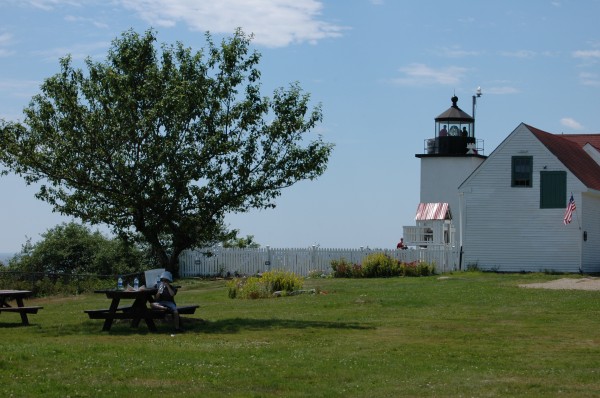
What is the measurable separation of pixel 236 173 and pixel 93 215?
3253mm

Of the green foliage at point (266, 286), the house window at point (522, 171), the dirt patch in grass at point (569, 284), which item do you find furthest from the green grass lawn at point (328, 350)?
the house window at point (522, 171)

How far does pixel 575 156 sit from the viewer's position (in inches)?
1651

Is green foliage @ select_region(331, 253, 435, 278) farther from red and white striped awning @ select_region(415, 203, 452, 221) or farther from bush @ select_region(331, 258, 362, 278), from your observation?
red and white striped awning @ select_region(415, 203, 452, 221)

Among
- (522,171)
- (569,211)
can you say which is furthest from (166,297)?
(522,171)

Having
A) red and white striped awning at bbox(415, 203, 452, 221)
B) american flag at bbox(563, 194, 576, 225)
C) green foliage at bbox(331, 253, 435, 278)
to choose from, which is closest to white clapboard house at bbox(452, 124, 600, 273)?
american flag at bbox(563, 194, 576, 225)

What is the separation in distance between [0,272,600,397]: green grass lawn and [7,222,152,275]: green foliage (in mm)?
12192

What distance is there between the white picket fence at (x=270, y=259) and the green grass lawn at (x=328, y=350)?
14.9 meters

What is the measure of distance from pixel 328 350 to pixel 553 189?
25164 millimetres

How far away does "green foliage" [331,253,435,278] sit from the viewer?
37531 mm

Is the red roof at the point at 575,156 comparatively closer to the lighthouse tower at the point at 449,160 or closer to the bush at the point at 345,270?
the lighthouse tower at the point at 449,160

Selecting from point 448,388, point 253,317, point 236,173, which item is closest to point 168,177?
point 236,173

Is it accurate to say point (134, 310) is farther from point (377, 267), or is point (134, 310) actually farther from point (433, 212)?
point (433, 212)

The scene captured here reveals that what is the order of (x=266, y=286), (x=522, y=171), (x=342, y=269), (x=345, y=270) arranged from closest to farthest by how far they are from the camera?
(x=266, y=286)
(x=345, y=270)
(x=342, y=269)
(x=522, y=171)

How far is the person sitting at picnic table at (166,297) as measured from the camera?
18.8m
